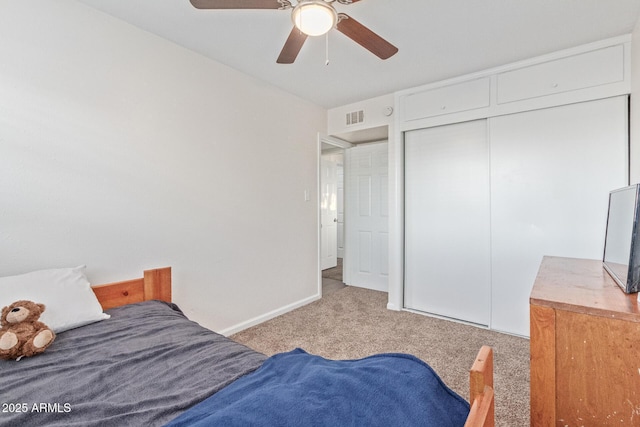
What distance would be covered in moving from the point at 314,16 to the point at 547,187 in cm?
232

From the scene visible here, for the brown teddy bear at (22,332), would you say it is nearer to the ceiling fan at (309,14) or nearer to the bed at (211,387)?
the bed at (211,387)

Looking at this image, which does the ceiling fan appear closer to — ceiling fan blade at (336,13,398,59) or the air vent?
ceiling fan blade at (336,13,398,59)

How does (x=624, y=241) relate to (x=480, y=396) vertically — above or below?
above

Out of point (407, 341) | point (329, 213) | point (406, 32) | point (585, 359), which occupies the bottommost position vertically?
point (407, 341)

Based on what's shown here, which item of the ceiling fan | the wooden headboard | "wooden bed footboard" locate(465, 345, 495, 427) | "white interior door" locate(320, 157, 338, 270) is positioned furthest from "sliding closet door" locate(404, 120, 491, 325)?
the wooden headboard

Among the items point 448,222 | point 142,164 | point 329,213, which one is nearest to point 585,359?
point 448,222

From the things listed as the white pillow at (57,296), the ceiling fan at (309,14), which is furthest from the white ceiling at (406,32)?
the white pillow at (57,296)

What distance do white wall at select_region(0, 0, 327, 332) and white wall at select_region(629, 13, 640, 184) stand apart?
273 cm

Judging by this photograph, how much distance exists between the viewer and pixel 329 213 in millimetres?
5504

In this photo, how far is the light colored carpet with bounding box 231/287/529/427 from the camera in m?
1.90

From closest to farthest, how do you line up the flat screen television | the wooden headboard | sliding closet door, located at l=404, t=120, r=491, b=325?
the flat screen television
the wooden headboard
sliding closet door, located at l=404, t=120, r=491, b=325

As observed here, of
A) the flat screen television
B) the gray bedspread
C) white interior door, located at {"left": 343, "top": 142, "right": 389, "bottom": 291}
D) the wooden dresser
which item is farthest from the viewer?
white interior door, located at {"left": 343, "top": 142, "right": 389, "bottom": 291}

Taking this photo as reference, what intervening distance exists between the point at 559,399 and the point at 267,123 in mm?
2846

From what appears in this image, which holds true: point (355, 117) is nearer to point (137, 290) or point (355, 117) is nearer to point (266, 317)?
point (266, 317)
